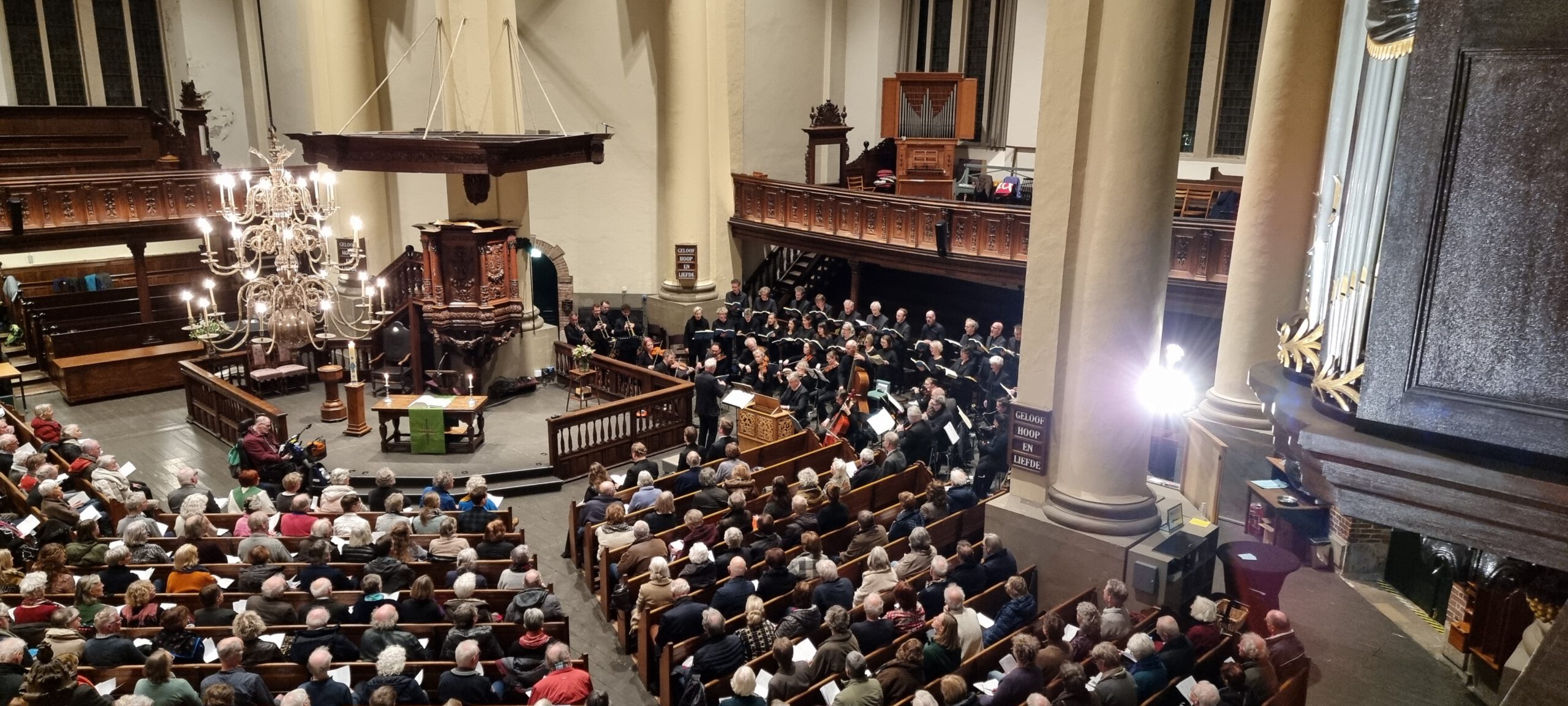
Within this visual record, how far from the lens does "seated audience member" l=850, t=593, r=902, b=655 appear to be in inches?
311

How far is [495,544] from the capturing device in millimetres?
9531

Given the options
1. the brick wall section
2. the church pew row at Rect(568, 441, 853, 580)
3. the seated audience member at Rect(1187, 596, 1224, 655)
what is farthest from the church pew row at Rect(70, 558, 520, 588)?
the brick wall section

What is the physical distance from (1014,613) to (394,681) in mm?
4549

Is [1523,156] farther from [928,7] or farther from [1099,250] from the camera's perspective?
[928,7]

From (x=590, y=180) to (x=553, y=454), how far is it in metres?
8.38

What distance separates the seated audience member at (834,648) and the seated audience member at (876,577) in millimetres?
1140

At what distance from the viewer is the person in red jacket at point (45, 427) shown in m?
12.4

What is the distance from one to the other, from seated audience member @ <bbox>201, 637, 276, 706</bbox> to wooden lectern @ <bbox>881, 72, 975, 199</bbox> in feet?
47.3

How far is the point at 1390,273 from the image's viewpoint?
7.45 feet

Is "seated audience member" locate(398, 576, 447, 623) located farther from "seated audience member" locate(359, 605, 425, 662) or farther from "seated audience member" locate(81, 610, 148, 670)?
"seated audience member" locate(81, 610, 148, 670)

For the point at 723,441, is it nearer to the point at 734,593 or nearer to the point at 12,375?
the point at 734,593

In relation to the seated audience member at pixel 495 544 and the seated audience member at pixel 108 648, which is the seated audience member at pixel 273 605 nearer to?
the seated audience member at pixel 108 648

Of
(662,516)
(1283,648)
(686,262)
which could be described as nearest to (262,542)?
(662,516)

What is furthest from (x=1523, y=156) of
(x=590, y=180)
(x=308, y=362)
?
(x=590, y=180)
